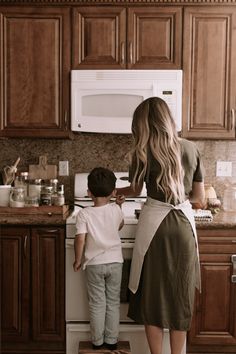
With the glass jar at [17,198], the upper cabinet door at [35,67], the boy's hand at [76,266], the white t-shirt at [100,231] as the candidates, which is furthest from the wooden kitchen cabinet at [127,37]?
the boy's hand at [76,266]

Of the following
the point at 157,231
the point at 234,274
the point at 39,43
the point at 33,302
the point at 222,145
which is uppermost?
the point at 39,43

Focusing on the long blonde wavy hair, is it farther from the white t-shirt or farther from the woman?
the white t-shirt

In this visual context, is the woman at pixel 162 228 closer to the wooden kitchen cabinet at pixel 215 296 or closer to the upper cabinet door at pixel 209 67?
the wooden kitchen cabinet at pixel 215 296

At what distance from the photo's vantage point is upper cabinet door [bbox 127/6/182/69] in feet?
10.9

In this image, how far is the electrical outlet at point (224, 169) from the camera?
370cm

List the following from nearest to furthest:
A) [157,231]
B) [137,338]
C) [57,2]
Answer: [157,231], [137,338], [57,2]

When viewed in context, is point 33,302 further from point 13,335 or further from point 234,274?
point 234,274

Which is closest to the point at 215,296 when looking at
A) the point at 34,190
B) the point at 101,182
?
the point at 101,182

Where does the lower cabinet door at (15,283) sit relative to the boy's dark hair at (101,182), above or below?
below

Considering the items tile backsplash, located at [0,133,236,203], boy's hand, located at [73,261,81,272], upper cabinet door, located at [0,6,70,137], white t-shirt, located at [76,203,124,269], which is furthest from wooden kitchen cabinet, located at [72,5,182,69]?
boy's hand, located at [73,261,81,272]

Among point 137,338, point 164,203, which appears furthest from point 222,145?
point 137,338

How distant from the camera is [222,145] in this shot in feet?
12.1

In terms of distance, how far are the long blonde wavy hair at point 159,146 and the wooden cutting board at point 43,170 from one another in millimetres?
1264

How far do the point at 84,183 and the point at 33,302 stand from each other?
2.90 ft
